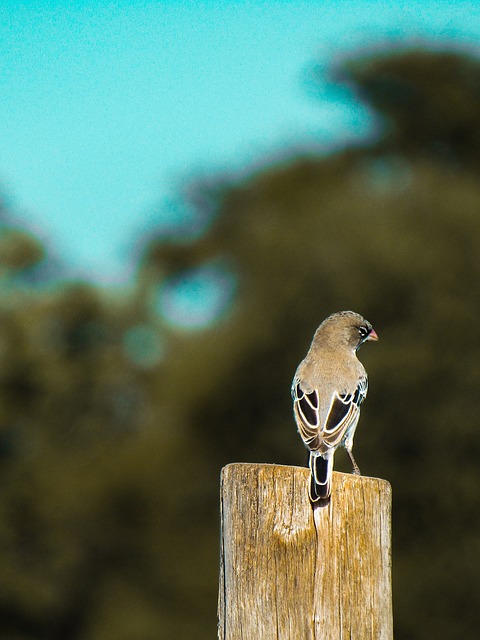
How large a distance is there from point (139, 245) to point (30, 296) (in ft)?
15.9

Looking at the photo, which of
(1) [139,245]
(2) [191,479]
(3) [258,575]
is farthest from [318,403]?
(1) [139,245]

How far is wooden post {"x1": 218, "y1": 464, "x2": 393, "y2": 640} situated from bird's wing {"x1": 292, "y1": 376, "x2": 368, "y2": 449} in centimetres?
198

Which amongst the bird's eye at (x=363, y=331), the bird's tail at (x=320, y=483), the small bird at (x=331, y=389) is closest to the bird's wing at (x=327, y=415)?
the small bird at (x=331, y=389)

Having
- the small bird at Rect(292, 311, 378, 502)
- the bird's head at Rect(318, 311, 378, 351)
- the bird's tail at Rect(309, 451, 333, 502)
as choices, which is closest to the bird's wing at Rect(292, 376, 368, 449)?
the small bird at Rect(292, 311, 378, 502)

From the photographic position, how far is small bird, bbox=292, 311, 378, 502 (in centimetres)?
A: 828

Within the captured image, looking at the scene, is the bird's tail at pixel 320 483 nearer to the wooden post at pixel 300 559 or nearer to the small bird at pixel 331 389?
the wooden post at pixel 300 559

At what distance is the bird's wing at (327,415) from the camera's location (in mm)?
8164

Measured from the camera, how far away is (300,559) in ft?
18.4

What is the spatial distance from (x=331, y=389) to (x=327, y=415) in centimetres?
53

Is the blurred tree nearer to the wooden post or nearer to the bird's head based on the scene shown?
the bird's head

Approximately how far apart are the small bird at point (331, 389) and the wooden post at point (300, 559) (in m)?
0.86

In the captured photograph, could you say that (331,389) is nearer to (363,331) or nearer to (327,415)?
(327,415)

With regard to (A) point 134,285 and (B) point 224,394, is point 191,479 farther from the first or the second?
(A) point 134,285

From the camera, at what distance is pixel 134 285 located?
119 feet
